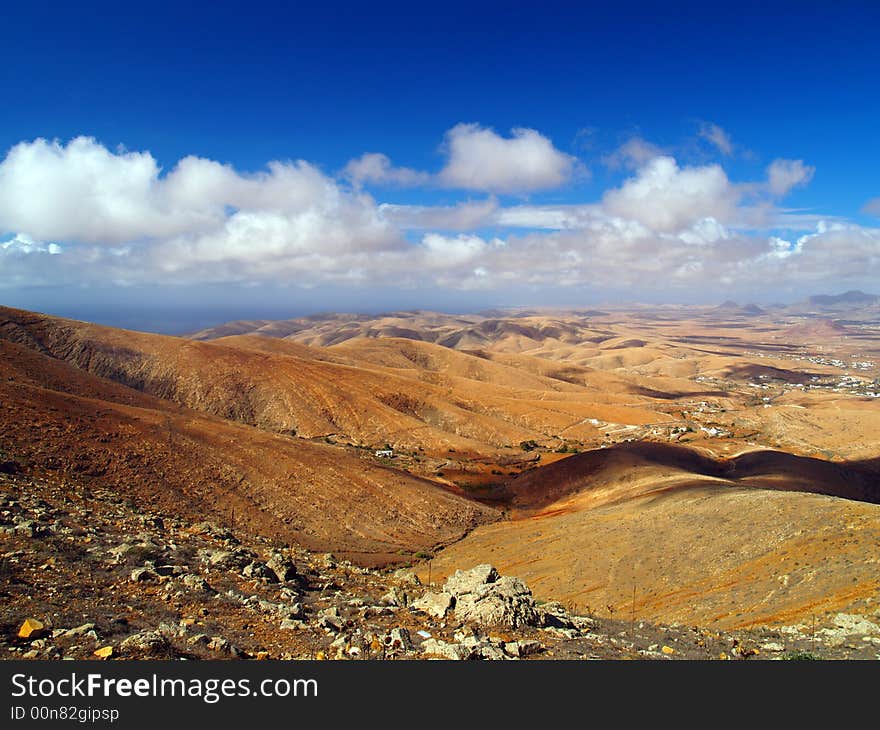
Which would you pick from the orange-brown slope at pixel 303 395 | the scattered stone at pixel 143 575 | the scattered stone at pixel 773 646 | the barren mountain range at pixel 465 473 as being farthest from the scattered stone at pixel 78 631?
the orange-brown slope at pixel 303 395

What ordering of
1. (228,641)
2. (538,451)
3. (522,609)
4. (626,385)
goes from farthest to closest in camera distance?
(626,385) < (538,451) < (522,609) < (228,641)

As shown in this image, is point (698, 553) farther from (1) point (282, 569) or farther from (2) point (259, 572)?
(2) point (259, 572)

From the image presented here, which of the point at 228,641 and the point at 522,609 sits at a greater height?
the point at 228,641

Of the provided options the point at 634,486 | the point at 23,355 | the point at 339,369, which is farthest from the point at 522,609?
the point at 339,369

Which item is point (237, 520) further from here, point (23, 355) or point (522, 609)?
point (23, 355)

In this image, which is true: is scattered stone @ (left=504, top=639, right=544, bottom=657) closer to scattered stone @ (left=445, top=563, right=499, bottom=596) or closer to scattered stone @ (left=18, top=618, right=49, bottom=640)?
scattered stone @ (left=445, top=563, right=499, bottom=596)

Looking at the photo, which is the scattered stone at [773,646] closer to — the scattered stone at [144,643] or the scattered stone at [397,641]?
the scattered stone at [397,641]

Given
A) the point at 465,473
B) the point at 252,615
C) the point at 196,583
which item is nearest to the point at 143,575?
the point at 196,583
